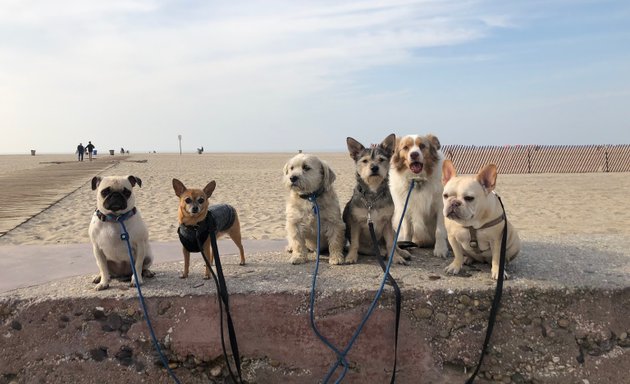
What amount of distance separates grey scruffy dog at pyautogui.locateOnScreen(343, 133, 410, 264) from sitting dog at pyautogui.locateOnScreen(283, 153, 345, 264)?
0.15 m

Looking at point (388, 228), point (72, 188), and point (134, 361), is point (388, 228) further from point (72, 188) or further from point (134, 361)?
point (72, 188)

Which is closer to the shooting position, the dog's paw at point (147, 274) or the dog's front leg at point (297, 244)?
the dog's paw at point (147, 274)

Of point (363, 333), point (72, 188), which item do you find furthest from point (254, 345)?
point (72, 188)

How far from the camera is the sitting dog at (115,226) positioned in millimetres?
3922

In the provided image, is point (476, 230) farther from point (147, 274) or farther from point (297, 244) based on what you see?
point (147, 274)

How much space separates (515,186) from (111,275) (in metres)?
19.1

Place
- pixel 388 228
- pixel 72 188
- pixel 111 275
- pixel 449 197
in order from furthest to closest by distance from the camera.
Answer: pixel 72 188 < pixel 388 228 < pixel 111 275 < pixel 449 197

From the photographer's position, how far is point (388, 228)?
4.73 meters

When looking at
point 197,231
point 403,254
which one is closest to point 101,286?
point 197,231

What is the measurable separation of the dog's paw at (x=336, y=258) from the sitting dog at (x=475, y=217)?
1.08 m

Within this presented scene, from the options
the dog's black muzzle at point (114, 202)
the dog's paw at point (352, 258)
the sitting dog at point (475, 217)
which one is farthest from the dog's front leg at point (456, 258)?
the dog's black muzzle at point (114, 202)

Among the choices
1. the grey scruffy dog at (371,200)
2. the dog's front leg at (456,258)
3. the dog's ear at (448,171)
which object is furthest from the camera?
the grey scruffy dog at (371,200)

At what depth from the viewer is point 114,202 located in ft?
12.7

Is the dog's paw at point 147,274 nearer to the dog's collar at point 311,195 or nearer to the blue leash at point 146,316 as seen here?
the blue leash at point 146,316
